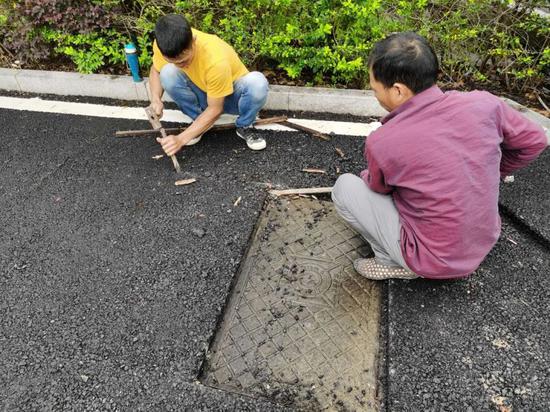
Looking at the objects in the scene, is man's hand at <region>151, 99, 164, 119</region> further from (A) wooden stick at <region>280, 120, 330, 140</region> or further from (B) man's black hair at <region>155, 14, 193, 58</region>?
(A) wooden stick at <region>280, 120, 330, 140</region>

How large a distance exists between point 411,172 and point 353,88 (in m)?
2.35

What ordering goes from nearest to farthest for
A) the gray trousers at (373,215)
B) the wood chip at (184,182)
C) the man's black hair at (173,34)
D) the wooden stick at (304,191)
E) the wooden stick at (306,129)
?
the gray trousers at (373,215) → the man's black hair at (173,34) → the wooden stick at (304,191) → the wood chip at (184,182) → the wooden stick at (306,129)

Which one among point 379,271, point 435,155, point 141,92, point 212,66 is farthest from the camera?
point 141,92

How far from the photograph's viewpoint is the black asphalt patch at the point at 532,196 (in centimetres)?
283

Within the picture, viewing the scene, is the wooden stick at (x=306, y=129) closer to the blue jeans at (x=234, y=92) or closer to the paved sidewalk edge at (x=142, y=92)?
the paved sidewalk edge at (x=142, y=92)

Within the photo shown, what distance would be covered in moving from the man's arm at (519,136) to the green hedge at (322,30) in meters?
1.85

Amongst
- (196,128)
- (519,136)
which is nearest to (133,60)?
(196,128)

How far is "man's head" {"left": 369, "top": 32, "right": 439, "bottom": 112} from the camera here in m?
1.96

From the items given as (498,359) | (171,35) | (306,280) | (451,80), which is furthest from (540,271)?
(171,35)

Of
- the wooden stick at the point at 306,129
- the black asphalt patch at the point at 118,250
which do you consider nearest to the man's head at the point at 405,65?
the black asphalt patch at the point at 118,250

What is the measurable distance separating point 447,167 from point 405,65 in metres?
0.54

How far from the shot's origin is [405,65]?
1.97 m

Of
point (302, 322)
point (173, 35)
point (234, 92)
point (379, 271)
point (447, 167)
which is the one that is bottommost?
point (302, 322)

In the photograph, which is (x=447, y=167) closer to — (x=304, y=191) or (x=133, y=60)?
(x=304, y=191)
